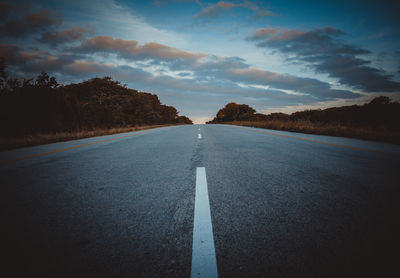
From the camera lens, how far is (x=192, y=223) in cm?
165

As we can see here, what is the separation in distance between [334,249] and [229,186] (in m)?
Result: 1.40

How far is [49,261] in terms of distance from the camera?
1.22 meters

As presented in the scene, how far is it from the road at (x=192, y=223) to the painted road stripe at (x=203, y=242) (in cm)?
3

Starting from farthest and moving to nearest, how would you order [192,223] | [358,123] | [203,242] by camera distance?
[358,123]
[192,223]
[203,242]

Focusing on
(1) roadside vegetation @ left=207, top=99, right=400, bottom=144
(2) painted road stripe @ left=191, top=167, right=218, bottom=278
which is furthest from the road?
(1) roadside vegetation @ left=207, top=99, right=400, bottom=144

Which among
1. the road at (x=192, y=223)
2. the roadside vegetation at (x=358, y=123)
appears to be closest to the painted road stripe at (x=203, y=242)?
the road at (x=192, y=223)

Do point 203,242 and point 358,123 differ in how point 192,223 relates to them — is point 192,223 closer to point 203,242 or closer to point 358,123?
point 203,242

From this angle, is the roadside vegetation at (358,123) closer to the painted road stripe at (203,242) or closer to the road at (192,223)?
the road at (192,223)

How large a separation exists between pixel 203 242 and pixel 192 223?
282 millimetres

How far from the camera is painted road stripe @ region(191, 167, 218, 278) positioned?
3.71ft

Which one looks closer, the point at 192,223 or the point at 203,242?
the point at 203,242

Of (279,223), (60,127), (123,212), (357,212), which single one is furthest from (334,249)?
(60,127)

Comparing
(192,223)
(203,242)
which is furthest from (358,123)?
(203,242)

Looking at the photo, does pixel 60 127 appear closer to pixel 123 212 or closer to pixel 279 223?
pixel 123 212
